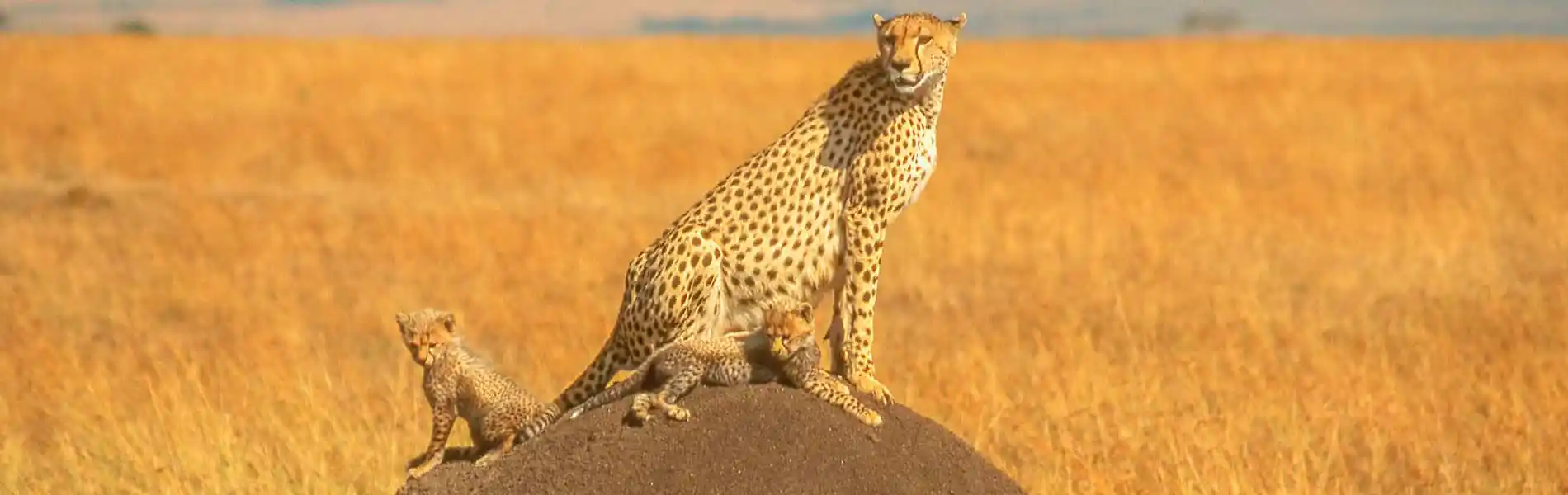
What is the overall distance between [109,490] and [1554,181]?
54.5 ft

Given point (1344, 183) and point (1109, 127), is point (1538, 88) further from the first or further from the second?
point (1344, 183)

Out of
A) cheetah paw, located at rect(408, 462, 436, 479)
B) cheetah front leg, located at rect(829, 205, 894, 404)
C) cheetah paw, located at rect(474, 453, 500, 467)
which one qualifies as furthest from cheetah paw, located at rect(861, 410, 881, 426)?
cheetah paw, located at rect(408, 462, 436, 479)

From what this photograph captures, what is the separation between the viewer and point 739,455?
5.45 meters

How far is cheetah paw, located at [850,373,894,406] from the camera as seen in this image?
5.88 m

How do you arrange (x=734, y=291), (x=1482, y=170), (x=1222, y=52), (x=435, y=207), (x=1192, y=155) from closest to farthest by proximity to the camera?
(x=734, y=291), (x=435, y=207), (x=1482, y=170), (x=1192, y=155), (x=1222, y=52)

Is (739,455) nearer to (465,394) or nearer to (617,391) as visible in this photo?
(617,391)

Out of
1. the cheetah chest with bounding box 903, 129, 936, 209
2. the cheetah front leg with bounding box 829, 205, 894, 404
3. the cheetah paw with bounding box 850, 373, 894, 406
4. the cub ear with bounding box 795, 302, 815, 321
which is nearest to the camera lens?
the cub ear with bounding box 795, 302, 815, 321

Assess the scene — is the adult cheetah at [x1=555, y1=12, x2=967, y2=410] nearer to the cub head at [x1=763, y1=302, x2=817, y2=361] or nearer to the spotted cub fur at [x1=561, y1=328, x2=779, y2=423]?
the spotted cub fur at [x1=561, y1=328, x2=779, y2=423]

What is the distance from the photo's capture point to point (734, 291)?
20.2ft

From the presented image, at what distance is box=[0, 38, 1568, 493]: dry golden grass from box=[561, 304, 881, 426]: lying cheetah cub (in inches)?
106

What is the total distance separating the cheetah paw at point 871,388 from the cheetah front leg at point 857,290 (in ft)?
0.16

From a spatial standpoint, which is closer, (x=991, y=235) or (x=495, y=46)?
(x=991, y=235)

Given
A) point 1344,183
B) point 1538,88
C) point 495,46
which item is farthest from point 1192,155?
point 495,46

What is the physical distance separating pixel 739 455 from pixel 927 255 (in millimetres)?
11232
